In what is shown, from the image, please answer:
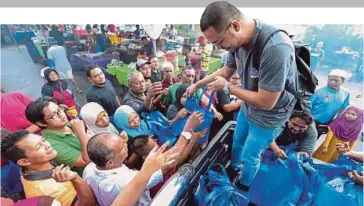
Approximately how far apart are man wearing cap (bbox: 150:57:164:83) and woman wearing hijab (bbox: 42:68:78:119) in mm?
402

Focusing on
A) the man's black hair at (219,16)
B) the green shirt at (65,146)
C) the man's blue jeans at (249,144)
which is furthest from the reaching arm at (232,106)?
the green shirt at (65,146)

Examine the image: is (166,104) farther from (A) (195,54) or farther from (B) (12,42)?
(B) (12,42)

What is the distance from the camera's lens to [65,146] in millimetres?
1041

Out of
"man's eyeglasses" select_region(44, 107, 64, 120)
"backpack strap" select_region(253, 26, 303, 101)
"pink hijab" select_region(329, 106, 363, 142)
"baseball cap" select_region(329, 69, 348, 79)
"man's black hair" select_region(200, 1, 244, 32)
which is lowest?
"pink hijab" select_region(329, 106, 363, 142)

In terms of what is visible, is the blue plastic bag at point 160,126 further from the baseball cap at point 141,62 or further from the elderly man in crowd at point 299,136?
the elderly man in crowd at point 299,136

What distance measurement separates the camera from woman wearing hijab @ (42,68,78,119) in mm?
1086

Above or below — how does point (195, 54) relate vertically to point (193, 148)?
above

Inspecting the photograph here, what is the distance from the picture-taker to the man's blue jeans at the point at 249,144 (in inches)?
39.5

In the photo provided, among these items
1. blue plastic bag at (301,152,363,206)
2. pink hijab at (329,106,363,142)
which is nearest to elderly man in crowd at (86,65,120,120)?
blue plastic bag at (301,152,363,206)

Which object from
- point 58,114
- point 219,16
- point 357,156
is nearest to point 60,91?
point 58,114

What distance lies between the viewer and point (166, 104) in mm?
1339

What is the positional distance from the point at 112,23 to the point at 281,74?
68cm

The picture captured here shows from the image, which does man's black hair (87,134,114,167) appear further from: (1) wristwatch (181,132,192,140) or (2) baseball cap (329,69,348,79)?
(2) baseball cap (329,69,348,79)

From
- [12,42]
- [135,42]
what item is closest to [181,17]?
[135,42]
